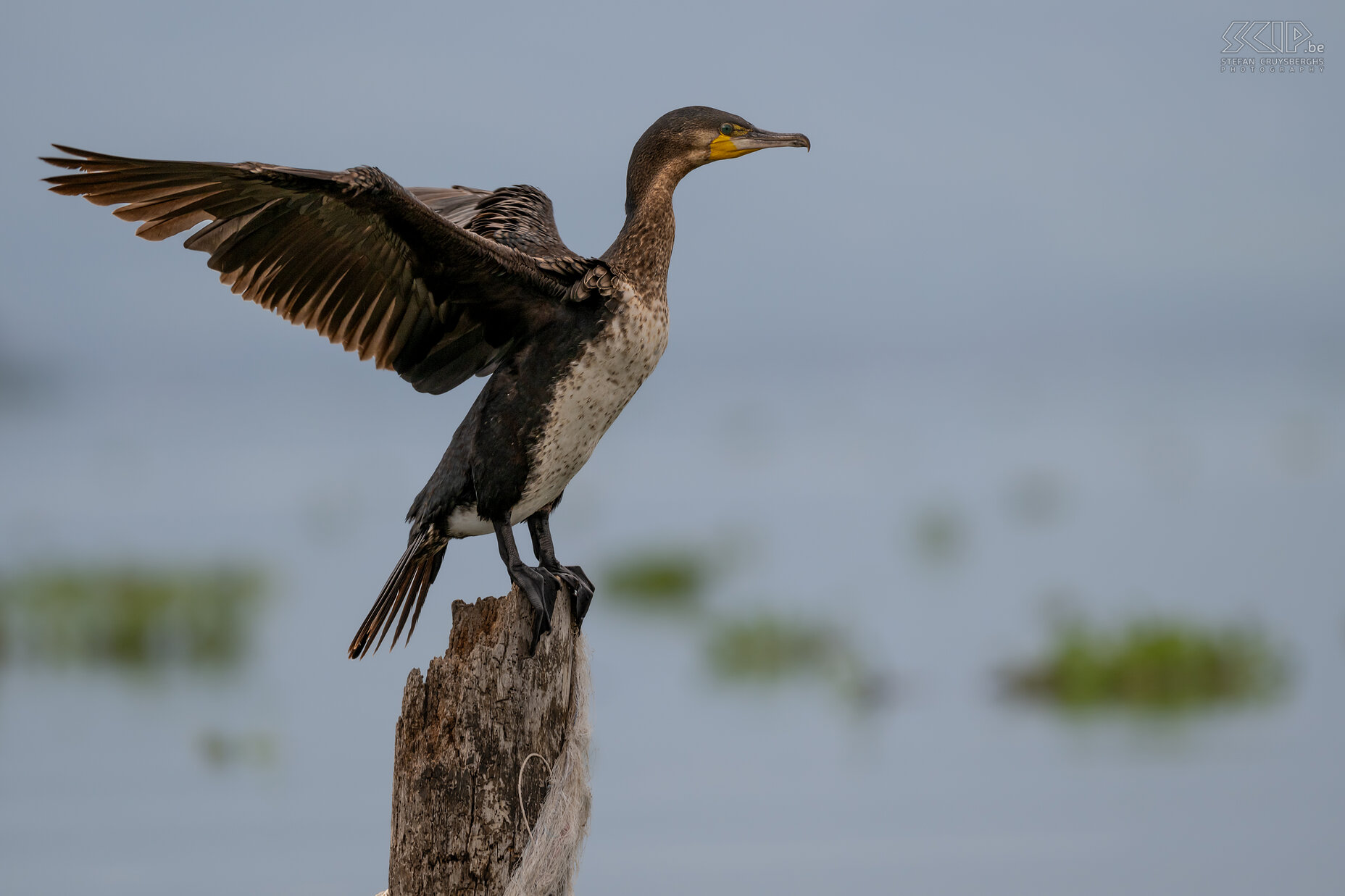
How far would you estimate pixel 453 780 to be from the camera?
2705 millimetres

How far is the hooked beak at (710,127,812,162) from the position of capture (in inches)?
128

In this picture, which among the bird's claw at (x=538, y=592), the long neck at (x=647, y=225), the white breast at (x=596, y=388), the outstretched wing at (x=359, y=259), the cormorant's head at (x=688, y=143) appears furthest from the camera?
the cormorant's head at (x=688, y=143)

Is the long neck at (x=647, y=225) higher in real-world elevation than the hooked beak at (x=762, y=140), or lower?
lower

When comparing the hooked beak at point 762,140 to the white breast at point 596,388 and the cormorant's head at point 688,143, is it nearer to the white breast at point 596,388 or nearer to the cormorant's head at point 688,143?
the cormorant's head at point 688,143

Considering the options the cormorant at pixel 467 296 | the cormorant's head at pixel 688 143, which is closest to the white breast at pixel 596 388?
the cormorant at pixel 467 296

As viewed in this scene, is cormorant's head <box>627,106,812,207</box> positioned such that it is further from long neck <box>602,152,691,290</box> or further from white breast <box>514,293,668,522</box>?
white breast <box>514,293,668,522</box>

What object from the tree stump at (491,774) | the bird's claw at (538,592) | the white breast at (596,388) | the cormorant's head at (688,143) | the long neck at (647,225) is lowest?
the tree stump at (491,774)

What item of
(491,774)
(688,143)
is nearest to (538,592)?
(491,774)

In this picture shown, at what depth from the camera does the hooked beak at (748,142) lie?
3254 mm

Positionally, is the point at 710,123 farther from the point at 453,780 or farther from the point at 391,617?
the point at 453,780

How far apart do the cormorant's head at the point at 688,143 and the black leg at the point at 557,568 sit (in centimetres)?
91

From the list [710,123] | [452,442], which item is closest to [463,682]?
[452,442]

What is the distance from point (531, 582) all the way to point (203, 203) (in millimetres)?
1148

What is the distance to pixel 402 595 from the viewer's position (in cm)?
323
